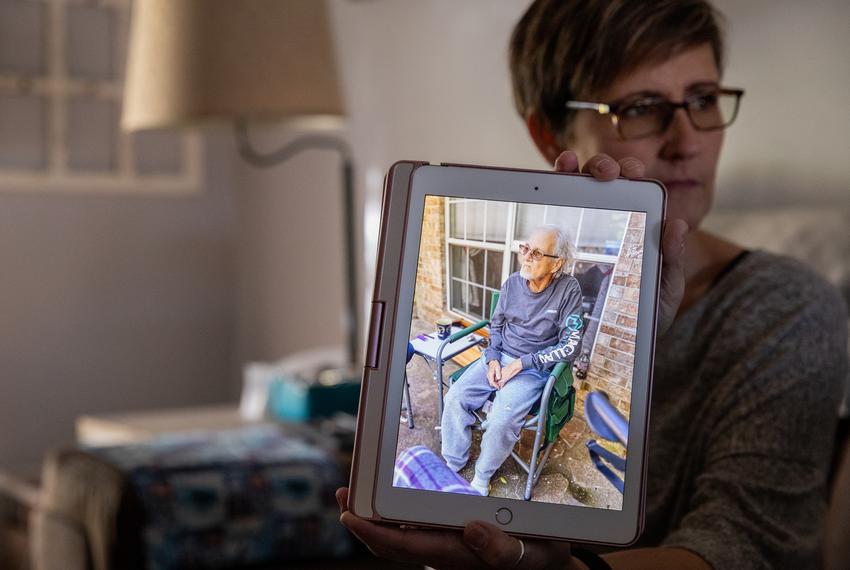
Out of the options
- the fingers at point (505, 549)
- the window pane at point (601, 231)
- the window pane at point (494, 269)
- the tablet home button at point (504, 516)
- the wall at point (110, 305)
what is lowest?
the wall at point (110, 305)

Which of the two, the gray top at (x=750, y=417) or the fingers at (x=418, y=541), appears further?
the gray top at (x=750, y=417)

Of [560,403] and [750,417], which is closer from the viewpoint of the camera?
[560,403]

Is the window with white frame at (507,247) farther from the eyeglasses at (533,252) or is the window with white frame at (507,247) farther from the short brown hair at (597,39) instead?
the short brown hair at (597,39)

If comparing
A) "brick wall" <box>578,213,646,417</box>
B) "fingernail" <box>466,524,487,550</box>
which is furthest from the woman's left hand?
"brick wall" <box>578,213,646,417</box>

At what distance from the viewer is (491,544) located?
591 millimetres

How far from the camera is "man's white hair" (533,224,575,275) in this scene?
0.62 m

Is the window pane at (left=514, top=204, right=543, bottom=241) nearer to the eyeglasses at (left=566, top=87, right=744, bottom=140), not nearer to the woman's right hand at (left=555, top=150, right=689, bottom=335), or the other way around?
the woman's right hand at (left=555, top=150, right=689, bottom=335)

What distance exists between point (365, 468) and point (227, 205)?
3279 mm

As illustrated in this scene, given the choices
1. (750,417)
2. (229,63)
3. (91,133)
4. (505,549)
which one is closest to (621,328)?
(505,549)

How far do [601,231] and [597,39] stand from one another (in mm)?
327

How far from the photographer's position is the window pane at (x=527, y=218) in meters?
0.62

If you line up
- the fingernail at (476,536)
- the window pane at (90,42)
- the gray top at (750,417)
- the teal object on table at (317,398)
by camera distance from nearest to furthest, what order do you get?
the fingernail at (476,536)
the gray top at (750,417)
the teal object on table at (317,398)
the window pane at (90,42)

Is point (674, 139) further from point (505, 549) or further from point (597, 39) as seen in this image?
point (505, 549)

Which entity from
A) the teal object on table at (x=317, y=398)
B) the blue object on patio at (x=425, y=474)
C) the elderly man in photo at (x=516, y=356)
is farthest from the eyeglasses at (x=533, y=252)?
the teal object on table at (x=317, y=398)
